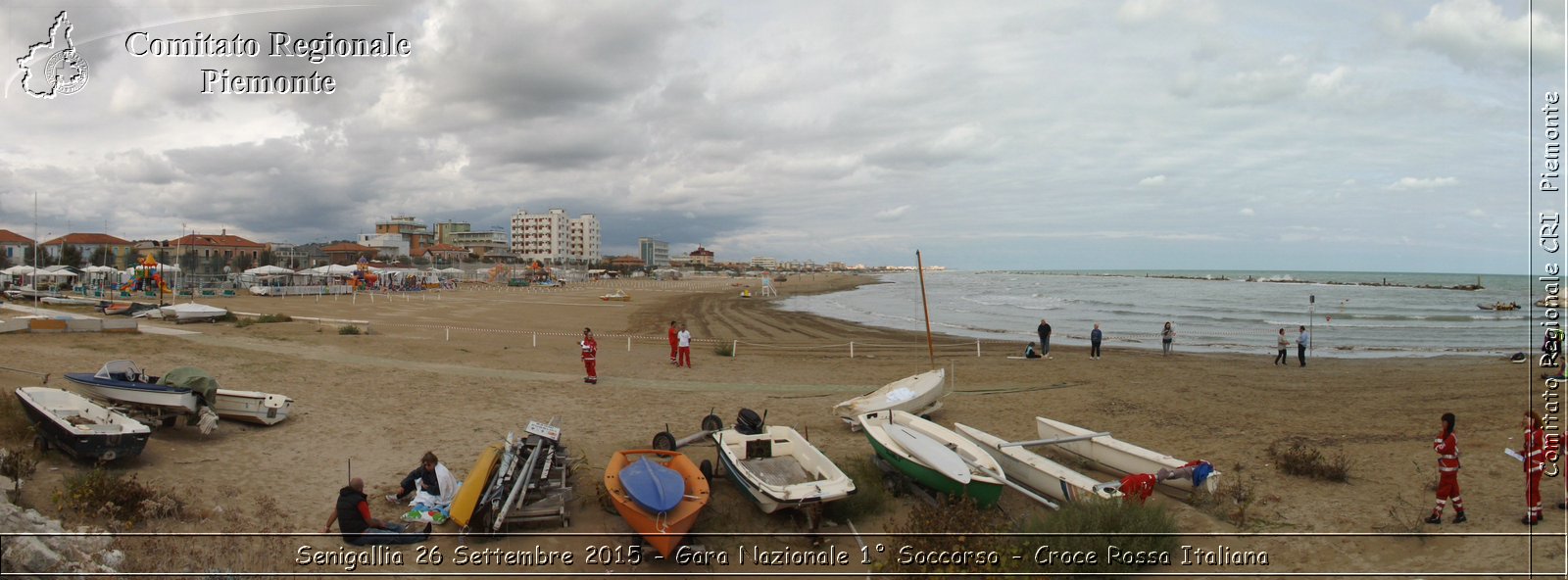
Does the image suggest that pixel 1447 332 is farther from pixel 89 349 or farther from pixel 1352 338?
pixel 89 349

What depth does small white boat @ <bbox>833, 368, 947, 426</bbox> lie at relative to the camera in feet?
40.3

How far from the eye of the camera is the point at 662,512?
7.32 metres

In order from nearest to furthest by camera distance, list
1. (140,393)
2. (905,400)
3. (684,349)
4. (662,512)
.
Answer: (662,512) → (140,393) → (905,400) → (684,349)

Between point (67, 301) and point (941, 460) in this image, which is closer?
point (941, 460)

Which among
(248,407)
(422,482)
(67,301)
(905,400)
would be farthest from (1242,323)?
(67,301)

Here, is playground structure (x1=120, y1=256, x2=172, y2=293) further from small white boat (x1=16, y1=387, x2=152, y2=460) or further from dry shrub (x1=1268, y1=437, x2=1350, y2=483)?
dry shrub (x1=1268, y1=437, x2=1350, y2=483)

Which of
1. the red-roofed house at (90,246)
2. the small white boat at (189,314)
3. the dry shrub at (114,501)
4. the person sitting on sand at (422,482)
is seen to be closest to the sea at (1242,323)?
the person sitting on sand at (422,482)

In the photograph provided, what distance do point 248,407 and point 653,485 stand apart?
24.8 feet

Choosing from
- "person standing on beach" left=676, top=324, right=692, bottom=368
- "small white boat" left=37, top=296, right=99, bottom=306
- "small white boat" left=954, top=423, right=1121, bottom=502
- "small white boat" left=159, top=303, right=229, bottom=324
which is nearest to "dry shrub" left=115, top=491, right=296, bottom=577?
"small white boat" left=954, top=423, right=1121, bottom=502

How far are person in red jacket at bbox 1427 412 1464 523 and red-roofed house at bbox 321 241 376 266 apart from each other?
3842 inches

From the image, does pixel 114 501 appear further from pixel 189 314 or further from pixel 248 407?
pixel 189 314

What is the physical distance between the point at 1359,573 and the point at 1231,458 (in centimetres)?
416

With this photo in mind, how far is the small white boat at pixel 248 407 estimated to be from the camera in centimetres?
1083

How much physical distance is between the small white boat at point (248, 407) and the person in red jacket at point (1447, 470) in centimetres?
1513
